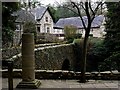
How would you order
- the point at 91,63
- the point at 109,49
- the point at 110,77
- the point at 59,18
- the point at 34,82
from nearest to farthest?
the point at 34,82
the point at 110,77
the point at 109,49
the point at 91,63
the point at 59,18

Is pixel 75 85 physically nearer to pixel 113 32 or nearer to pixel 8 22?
pixel 8 22

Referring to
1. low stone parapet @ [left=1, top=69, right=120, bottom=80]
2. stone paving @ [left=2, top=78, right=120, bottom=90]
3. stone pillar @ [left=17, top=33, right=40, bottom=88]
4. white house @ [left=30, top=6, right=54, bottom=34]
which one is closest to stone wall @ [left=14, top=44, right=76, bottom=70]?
low stone parapet @ [left=1, top=69, right=120, bottom=80]

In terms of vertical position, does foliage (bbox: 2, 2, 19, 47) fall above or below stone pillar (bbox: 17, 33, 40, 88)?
above

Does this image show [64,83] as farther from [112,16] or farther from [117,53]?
[112,16]

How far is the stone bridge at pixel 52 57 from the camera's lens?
36.2 feet

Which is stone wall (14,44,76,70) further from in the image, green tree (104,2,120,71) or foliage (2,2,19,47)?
green tree (104,2,120,71)

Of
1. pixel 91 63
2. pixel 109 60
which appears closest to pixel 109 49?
pixel 109 60

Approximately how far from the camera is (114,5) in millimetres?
14016

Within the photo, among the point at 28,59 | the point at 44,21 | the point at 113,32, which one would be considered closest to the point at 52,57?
the point at 113,32

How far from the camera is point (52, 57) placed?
559 inches

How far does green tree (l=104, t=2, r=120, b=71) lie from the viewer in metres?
13.9

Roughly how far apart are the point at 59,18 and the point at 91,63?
21128 mm

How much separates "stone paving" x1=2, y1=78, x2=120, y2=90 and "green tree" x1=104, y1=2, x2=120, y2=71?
279 inches

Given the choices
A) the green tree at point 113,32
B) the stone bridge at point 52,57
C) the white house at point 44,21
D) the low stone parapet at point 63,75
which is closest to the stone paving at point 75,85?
the low stone parapet at point 63,75
